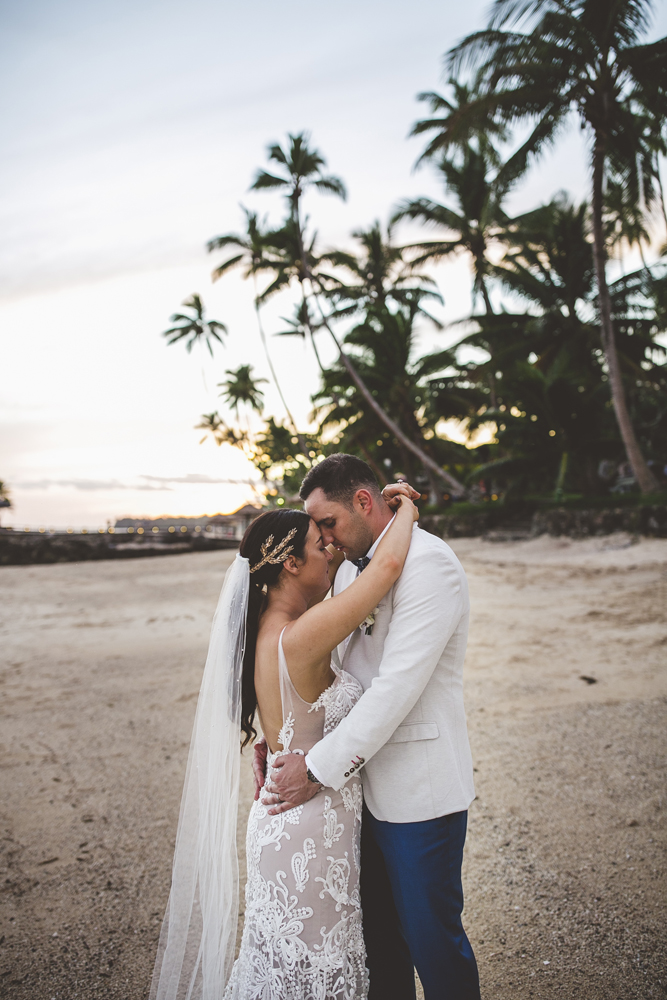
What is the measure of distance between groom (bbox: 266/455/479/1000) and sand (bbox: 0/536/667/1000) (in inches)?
42.4

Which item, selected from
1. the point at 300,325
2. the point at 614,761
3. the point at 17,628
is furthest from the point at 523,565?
the point at 300,325

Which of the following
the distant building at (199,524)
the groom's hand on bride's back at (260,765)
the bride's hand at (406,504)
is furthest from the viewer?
the distant building at (199,524)

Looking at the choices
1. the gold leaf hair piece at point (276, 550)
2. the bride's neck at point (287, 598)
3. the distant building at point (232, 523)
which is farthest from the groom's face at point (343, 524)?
the distant building at point (232, 523)

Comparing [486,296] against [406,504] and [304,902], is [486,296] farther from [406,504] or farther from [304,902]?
[304,902]

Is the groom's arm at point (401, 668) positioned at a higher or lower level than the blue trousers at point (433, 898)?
higher

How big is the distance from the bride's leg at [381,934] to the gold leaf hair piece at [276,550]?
0.98 metres

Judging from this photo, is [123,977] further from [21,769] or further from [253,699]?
[21,769]

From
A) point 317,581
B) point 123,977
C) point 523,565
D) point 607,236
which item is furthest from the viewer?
point 607,236

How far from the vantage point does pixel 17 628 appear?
11.5 m

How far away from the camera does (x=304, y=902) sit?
1.84m

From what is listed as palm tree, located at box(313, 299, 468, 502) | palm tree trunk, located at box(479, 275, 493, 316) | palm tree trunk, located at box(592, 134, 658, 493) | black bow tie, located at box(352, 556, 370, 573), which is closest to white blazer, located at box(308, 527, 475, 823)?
black bow tie, located at box(352, 556, 370, 573)

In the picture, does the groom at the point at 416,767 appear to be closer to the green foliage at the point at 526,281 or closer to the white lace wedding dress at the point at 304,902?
the white lace wedding dress at the point at 304,902

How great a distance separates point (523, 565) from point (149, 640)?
356 inches

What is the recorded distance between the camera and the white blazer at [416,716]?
1.72m
